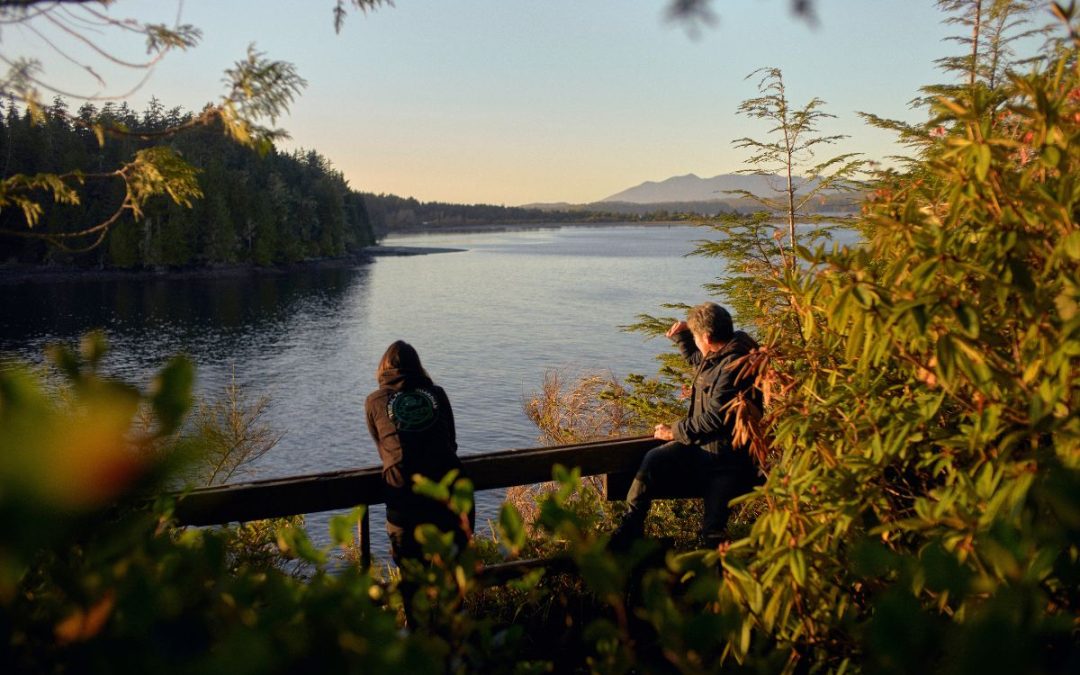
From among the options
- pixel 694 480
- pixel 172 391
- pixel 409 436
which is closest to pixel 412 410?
pixel 409 436

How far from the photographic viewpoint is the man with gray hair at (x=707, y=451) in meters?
4.38

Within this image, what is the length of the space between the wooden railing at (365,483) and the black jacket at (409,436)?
0.11 metres

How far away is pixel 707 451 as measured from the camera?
14.7 feet

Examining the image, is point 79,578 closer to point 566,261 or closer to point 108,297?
point 108,297

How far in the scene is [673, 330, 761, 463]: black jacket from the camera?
434cm

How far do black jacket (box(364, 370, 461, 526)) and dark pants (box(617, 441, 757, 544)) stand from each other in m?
1.00

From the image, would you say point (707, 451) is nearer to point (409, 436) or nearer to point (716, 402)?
point (716, 402)

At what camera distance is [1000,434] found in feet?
6.59

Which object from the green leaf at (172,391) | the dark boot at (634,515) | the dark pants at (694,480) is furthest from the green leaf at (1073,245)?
the dark boot at (634,515)

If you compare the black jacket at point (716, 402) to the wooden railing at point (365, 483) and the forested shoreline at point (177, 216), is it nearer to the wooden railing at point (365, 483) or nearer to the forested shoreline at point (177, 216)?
the wooden railing at point (365, 483)

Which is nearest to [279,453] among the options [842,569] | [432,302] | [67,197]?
[67,197]

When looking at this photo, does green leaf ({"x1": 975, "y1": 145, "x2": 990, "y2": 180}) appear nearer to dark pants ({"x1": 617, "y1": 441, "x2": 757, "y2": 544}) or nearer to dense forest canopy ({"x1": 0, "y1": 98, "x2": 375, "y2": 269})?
dark pants ({"x1": 617, "y1": 441, "x2": 757, "y2": 544})

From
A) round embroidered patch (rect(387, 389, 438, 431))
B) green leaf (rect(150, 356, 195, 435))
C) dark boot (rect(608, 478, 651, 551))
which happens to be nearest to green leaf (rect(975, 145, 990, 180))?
green leaf (rect(150, 356, 195, 435))

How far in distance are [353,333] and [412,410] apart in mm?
52579
